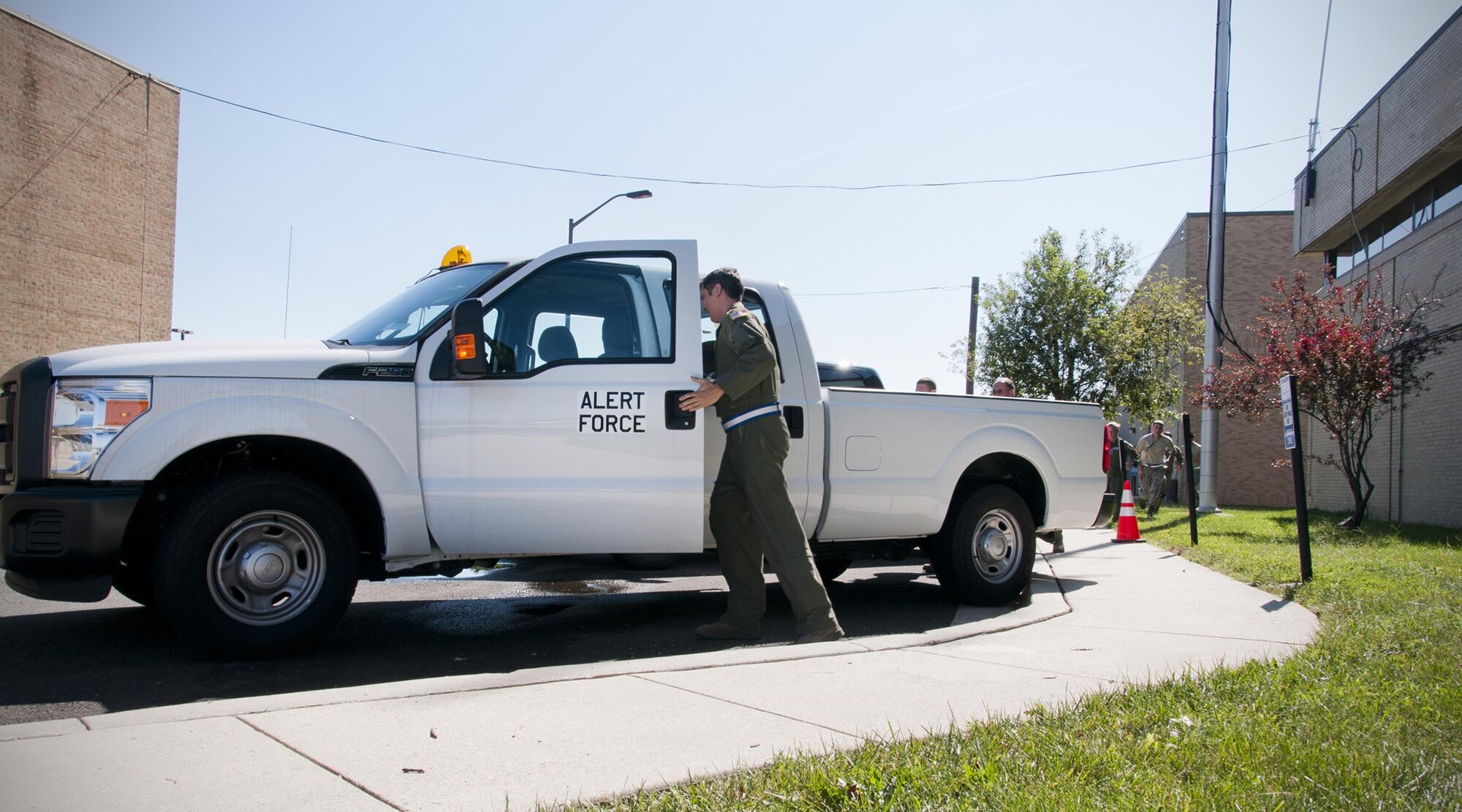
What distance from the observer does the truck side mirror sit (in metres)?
5.04

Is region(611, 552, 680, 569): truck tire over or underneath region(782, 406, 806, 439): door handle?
underneath

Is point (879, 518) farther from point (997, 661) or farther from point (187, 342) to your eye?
point (187, 342)

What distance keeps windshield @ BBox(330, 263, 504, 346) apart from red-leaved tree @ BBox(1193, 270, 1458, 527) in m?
11.7

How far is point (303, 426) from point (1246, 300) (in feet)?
104

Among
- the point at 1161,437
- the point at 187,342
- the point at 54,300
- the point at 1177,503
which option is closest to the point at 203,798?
the point at 187,342

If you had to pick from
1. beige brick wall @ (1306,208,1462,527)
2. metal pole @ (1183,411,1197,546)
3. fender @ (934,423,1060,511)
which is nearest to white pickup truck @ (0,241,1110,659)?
fender @ (934,423,1060,511)

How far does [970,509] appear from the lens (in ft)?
22.7

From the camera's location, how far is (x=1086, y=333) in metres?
26.6

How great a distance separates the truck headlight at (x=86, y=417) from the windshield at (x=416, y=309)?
118 centimetres

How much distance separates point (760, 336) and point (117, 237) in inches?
992

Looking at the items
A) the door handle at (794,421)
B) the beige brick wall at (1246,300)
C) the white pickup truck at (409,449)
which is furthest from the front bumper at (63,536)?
the beige brick wall at (1246,300)

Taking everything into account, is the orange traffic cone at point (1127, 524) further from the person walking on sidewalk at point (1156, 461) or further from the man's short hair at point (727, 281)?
the man's short hair at point (727, 281)

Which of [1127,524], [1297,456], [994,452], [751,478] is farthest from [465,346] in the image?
[1127,524]

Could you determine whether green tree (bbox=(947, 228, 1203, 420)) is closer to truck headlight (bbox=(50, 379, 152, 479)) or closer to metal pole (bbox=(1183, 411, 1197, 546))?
metal pole (bbox=(1183, 411, 1197, 546))
